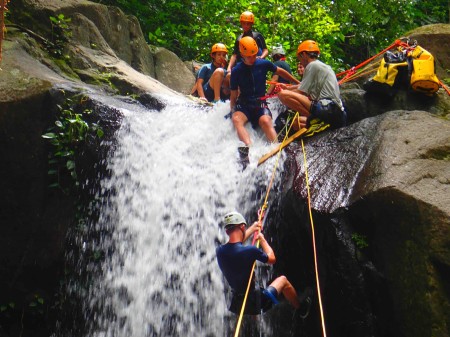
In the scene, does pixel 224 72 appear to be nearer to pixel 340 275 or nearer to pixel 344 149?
pixel 344 149

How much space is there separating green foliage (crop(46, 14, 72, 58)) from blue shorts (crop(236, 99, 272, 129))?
11.3 ft

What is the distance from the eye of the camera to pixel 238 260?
4.19 meters

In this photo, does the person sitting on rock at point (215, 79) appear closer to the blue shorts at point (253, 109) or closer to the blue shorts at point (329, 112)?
the blue shorts at point (253, 109)

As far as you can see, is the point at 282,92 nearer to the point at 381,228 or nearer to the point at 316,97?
the point at 316,97

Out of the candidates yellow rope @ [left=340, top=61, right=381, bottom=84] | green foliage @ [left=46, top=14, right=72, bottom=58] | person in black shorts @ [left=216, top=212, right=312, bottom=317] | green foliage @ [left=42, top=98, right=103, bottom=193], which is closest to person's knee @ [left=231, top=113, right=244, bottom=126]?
green foliage @ [left=42, top=98, right=103, bottom=193]

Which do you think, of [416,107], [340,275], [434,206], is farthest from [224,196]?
[416,107]

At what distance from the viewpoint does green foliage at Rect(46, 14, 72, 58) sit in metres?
8.04

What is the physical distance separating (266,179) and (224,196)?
2.04ft

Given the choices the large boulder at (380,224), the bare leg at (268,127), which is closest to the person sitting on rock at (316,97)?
the bare leg at (268,127)

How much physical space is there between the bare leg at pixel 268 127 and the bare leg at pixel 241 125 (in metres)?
0.26

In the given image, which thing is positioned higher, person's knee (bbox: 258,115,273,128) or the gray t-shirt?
the gray t-shirt

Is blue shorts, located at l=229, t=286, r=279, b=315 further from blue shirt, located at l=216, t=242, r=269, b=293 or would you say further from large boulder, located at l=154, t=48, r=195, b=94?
large boulder, located at l=154, t=48, r=195, b=94

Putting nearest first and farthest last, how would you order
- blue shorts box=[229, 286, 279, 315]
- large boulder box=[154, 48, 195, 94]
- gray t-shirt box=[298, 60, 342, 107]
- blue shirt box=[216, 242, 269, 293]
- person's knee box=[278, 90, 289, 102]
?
blue shirt box=[216, 242, 269, 293], blue shorts box=[229, 286, 279, 315], gray t-shirt box=[298, 60, 342, 107], person's knee box=[278, 90, 289, 102], large boulder box=[154, 48, 195, 94]

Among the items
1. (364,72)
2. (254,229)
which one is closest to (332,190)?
(254,229)
